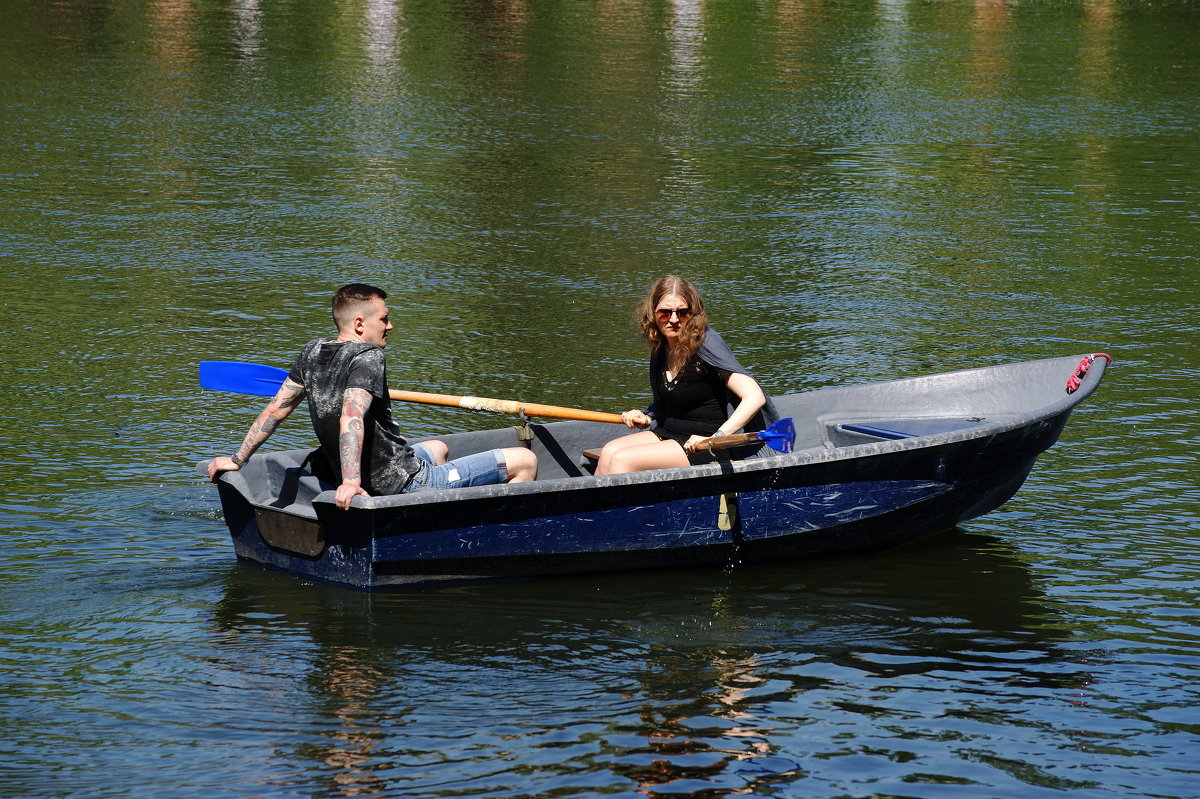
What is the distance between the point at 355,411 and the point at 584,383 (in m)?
3.71

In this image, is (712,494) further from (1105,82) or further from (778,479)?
(1105,82)

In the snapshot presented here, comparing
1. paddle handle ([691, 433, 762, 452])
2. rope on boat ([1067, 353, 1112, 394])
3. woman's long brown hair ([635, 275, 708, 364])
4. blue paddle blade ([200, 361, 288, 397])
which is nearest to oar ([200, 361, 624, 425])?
blue paddle blade ([200, 361, 288, 397])

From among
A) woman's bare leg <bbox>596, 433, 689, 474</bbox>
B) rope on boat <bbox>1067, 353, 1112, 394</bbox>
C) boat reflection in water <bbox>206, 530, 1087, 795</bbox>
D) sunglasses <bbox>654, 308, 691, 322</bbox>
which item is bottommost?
boat reflection in water <bbox>206, 530, 1087, 795</bbox>

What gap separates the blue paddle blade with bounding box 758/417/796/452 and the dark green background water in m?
0.64

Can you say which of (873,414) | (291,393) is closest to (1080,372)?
(873,414)

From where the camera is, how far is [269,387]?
810 cm

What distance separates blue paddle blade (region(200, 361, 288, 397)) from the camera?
26.4 feet

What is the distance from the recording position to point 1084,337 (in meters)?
11.6

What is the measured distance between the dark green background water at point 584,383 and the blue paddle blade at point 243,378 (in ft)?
2.13

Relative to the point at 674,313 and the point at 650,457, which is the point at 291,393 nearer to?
the point at 650,457

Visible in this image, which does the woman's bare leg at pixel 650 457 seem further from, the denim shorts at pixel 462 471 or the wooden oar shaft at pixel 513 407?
the denim shorts at pixel 462 471

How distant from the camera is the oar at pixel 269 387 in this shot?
7.78 metres

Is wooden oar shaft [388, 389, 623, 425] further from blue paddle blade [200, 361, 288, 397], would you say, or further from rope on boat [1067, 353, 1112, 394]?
rope on boat [1067, 353, 1112, 394]

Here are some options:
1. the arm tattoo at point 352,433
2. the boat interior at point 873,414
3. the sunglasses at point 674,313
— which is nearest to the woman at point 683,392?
the sunglasses at point 674,313
